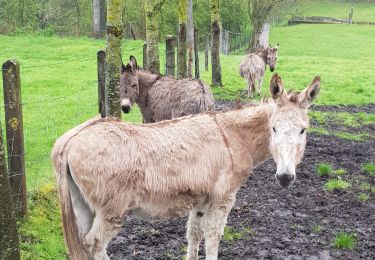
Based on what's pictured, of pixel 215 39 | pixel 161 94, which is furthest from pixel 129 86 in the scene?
pixel 215 39

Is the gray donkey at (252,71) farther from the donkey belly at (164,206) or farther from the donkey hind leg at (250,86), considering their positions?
the donkey belly at (164,206)

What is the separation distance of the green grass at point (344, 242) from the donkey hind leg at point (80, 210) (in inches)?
124

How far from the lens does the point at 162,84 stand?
344 inches

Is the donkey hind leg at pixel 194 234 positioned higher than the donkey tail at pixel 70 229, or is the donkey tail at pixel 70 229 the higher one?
the donkey tail at pixel 70 229

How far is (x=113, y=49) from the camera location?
6059mm

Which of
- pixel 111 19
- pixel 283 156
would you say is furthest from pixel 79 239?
pixel 111 19

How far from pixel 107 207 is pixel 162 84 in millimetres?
5113

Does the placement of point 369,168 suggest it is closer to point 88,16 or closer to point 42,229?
point 42,229

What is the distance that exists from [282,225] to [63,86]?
1113 centimetres

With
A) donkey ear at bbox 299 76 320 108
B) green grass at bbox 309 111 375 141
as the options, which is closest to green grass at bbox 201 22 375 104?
donkey ear at bbox 299 76 320 108

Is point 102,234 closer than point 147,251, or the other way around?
point 102,234

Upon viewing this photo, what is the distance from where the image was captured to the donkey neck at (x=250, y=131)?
4.80 m

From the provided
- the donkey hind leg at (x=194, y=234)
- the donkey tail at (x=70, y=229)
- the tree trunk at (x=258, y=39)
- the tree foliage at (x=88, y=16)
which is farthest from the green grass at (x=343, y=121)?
the tree foliage at (x=88, y=16)

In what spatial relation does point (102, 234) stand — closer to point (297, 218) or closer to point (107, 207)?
point (107, 207)
